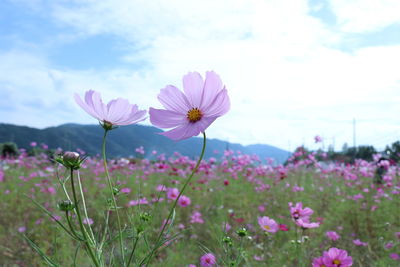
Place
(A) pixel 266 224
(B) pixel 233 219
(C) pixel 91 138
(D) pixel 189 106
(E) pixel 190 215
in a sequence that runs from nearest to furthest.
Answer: (D) pixel 189 106 → (A) pixel 266 224 → (B) pixel 233 219 → (E) pixel 190 215 → (C) pixel 91 138

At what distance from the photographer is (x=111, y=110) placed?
725 millimetres

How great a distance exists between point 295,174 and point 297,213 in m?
4.52

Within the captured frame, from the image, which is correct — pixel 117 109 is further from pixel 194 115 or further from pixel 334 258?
pixel 334 258

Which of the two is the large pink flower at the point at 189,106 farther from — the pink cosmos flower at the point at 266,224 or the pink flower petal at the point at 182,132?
the pink cosmos flower at the point at 266,224

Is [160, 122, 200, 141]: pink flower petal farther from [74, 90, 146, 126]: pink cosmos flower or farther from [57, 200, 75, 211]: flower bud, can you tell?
[57, 200, 75, 211]: flower bud

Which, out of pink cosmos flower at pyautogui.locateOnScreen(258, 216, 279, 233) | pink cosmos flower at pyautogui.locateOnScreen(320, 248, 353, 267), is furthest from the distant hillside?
pink cosmos flower at pyautogui.locateOnScreen(320, 248, 353, 267)

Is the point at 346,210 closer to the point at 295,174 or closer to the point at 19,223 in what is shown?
the point at 295,174

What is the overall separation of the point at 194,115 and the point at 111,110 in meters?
0.18

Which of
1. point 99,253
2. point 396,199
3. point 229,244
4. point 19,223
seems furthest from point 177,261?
point 396,199

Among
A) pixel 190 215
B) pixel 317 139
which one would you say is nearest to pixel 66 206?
pixel 190 215

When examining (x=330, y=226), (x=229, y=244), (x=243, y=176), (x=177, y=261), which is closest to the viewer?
(x=229, y=244)

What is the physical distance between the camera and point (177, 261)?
200 cm

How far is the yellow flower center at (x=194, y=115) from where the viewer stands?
2.25 ft

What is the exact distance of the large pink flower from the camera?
2.13 ft
